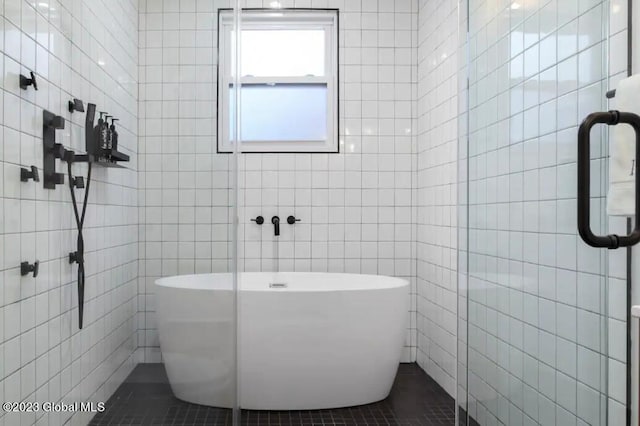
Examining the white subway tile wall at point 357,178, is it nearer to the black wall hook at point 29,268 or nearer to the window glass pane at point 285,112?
the window glass pane at point 285,112

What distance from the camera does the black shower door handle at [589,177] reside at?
1129mm

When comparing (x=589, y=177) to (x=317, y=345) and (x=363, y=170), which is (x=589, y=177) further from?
(x=363, y=170)

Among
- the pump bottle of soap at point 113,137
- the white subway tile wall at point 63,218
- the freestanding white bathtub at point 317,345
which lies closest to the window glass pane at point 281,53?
the freestanding white bathtub at point 317,345

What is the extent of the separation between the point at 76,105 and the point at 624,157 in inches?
55.0

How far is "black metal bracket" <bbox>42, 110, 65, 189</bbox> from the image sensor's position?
1.09 m

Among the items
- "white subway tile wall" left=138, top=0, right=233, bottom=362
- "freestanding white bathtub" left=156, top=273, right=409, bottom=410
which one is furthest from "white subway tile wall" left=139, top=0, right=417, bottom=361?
"white subway tile wall" left=138, top=0, right=233, bottom=362

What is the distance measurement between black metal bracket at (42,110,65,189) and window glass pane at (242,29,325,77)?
2.73 metres

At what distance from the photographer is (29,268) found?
1071 mm

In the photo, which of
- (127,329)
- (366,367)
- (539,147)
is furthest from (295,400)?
(539,147)

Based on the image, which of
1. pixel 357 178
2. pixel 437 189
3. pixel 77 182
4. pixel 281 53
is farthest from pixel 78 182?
pixel 281 53

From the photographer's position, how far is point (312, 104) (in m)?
3.68

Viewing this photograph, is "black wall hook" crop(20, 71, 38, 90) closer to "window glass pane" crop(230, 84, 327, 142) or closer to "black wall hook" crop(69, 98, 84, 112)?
"black wall hook" crop(69, 98, 84, 112)

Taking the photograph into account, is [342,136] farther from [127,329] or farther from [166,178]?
[127,329]

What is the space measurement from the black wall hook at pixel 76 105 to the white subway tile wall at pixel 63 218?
1 cm
